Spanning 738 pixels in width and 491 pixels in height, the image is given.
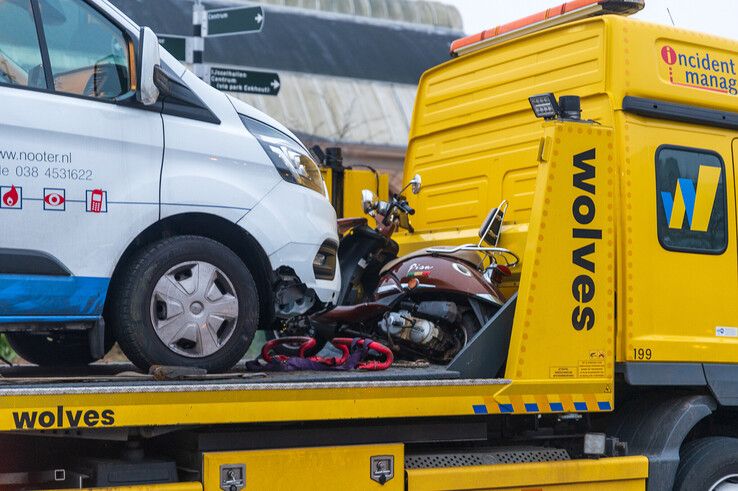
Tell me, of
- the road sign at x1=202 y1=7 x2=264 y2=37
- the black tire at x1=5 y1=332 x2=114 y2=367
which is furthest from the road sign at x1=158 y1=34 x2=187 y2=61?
the black tire at x1=5 y1=332 x2=114 y2=367

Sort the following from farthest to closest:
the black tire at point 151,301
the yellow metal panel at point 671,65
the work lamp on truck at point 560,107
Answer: the yellow metal panel at point 671,65, the work lamp on truck at point 560,107, the black tire at point 151,301

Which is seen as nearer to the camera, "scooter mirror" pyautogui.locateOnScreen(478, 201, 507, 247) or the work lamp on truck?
the work lamp on truck

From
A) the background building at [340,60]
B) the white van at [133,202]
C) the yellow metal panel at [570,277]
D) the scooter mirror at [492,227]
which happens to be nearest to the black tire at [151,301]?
the white van at [133,202]

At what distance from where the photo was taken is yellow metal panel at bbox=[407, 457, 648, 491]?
17.7ft

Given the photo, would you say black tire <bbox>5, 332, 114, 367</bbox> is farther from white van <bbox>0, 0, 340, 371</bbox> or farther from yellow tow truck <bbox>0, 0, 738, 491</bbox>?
white van <bbox>0, 0, 340, 371</bbox>

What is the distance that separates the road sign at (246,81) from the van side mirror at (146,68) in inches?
176

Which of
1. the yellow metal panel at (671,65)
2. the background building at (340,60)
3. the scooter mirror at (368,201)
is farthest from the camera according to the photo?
the background building at (340,60)

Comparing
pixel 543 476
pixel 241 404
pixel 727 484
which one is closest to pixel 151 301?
pixel 241 404

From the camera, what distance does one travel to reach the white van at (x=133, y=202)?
4723 mm

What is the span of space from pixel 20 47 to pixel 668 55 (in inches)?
133

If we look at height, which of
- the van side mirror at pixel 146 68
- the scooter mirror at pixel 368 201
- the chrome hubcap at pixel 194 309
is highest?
the van side mirror at pixel 146 68

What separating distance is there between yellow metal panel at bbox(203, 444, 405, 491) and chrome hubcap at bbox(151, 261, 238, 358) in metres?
0.52

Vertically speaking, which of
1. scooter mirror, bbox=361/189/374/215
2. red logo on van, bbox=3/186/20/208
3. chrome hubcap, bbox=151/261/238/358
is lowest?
chrome hubcap, bbox=151/261/238/358

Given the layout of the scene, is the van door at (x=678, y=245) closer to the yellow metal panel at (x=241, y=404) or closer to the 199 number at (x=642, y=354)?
the 199 number at (x=642, y=354)
